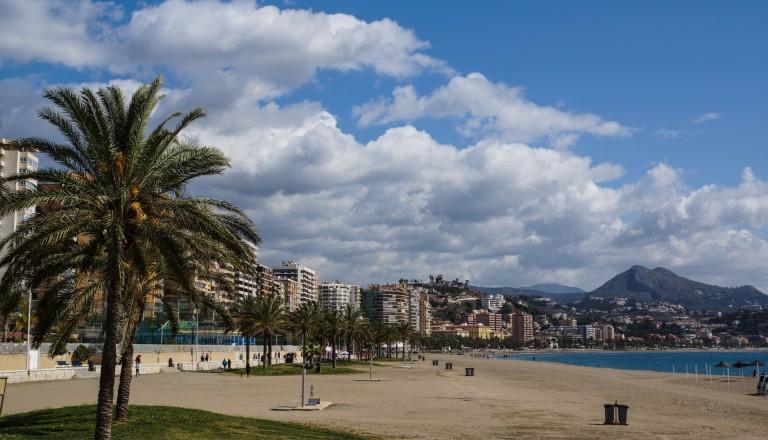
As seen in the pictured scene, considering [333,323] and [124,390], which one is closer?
[124,390]

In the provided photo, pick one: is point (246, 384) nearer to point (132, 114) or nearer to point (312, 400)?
point (312, 400)

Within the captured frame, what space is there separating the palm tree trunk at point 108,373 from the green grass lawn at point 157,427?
104 inches

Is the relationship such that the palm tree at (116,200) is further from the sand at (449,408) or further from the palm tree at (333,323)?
the palm tree at (333,323)

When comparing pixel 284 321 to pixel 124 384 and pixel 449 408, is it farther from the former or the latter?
pixel 124 384

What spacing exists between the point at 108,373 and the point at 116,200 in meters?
3.92

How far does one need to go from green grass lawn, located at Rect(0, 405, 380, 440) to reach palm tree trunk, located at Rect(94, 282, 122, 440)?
8.63 ft

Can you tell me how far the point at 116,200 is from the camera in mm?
16172

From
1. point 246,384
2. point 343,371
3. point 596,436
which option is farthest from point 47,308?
point 343,371

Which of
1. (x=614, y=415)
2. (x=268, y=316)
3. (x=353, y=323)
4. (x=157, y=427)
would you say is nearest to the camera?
(x=157, y=427)

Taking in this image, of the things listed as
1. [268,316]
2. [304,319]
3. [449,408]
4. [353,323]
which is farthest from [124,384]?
[353,323]

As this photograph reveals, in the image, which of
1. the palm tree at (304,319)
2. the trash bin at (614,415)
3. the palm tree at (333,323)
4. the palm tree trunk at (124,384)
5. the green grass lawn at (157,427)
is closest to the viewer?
the green grass lawn at (157,427)

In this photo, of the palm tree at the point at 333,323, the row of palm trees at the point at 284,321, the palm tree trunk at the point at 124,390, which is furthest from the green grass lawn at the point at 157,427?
the palm tree at the point at 333,323

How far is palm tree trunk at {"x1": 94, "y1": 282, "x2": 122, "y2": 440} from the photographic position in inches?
615

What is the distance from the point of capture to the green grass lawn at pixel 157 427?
18781 mm
